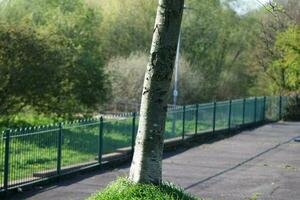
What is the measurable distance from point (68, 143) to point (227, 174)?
145 inches

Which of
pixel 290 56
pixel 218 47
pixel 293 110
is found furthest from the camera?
pixel 218 47

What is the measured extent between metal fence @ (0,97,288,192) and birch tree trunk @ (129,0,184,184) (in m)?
4.22

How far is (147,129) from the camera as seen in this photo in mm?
8328

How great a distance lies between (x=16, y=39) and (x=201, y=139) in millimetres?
6927

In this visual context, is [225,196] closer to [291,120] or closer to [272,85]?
[291,120]

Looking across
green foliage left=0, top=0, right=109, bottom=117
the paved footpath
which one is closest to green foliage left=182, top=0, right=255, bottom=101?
green foliage left=0, top=0, right=109, bottom=117

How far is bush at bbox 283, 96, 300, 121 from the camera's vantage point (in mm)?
33938

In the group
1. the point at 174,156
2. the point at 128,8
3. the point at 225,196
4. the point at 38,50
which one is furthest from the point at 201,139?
the point at 128,8

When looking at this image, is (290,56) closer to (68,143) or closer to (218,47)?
(218,47)

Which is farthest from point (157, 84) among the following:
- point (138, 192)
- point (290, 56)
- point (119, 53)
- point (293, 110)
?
point (119, 53)

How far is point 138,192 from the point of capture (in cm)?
818

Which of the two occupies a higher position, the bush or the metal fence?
the bush

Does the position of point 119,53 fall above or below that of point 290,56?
above

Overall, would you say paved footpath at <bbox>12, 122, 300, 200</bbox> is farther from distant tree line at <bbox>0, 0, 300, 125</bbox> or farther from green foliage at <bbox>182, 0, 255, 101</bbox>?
green foliage at <bbox>182, 0, 255, 101</bbox>
